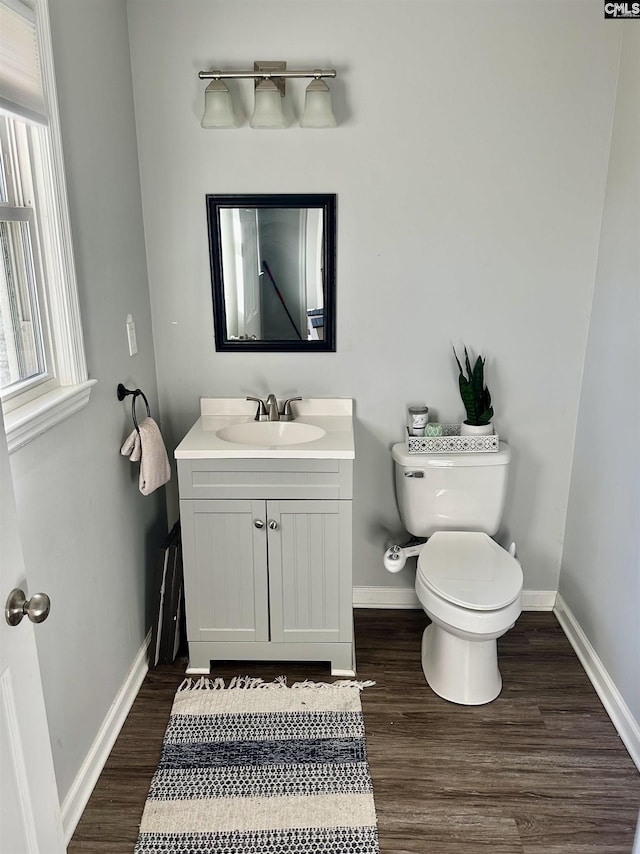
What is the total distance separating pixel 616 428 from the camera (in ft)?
7.04

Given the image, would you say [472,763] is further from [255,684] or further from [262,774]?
[255,684]

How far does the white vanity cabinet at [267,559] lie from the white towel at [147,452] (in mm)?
87

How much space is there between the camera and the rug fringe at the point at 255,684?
225cm

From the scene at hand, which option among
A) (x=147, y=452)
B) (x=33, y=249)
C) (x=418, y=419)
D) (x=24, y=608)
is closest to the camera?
(x=24, y=608)

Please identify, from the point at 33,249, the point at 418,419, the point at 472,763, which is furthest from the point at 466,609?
the point at 33,249

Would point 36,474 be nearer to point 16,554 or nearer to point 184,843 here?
point 16,554

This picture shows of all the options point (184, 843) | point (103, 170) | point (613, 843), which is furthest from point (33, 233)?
point (613, 843)

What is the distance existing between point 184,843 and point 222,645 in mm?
704

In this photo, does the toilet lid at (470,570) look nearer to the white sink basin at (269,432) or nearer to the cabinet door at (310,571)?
the cabinet door at (310,571)

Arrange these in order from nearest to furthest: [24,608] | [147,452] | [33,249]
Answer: [24,608] → [33,249] → [147,452]

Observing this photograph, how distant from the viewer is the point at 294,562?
222 centimetres

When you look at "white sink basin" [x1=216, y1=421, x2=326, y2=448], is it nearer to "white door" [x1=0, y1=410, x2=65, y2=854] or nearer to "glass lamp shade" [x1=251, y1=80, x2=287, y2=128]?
"glass lamp shade" [x1=251, y1=80, x2=287, y2=128]

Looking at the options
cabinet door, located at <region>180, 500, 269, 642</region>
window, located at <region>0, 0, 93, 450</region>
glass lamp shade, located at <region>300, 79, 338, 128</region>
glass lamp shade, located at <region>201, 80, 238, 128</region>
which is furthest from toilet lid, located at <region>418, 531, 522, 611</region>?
glass lamp shade, located at <region>201, 80, 238, 128</region>

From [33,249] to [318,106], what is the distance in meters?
1.07
